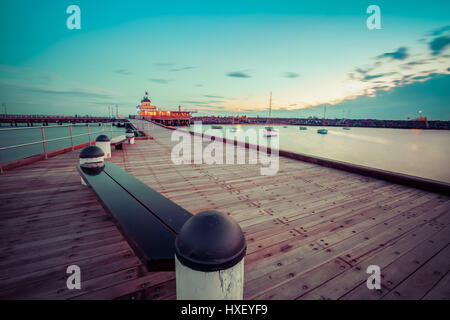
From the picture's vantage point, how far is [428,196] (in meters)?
3.83

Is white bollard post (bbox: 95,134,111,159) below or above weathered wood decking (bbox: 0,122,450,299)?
above

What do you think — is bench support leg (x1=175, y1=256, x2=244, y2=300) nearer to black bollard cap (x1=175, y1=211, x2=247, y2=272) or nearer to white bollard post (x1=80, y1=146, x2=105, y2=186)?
black bollard cap (x1=175, y1=211, x2=247, y2=272)

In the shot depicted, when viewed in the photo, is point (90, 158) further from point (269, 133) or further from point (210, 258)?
point (269, 133)

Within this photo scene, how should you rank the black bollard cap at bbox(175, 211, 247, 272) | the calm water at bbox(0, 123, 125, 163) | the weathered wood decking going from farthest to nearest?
the calm water at bbox(0, 123, 125, 163), the weathered wood decking, the black bollard cap at bbox(175, 211, 247, 272)

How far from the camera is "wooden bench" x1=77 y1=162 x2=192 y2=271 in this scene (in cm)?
133

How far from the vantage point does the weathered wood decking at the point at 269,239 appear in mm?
→ 1698

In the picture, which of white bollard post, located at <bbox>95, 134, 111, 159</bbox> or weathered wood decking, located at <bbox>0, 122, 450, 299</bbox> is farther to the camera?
white bollard post, located at <bbox>95, 134, 111, 159</bbox>

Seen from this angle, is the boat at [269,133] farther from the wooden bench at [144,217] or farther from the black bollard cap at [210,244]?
the black bollard cap at [210,244]

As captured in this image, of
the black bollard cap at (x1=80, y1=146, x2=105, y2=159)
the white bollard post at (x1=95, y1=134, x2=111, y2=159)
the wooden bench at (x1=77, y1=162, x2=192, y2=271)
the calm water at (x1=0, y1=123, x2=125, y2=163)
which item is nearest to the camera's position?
the wooden bench at (x1=77, y1=162, x2=192, y2=271)

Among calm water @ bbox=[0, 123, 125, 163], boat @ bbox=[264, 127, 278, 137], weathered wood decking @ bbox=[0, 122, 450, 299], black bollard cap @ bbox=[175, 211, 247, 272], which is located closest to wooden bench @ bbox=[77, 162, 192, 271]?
black bollard cap @ bbox=[175, 211, 247, 272]

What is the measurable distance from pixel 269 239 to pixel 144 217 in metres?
1.52

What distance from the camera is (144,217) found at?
6.11ft
